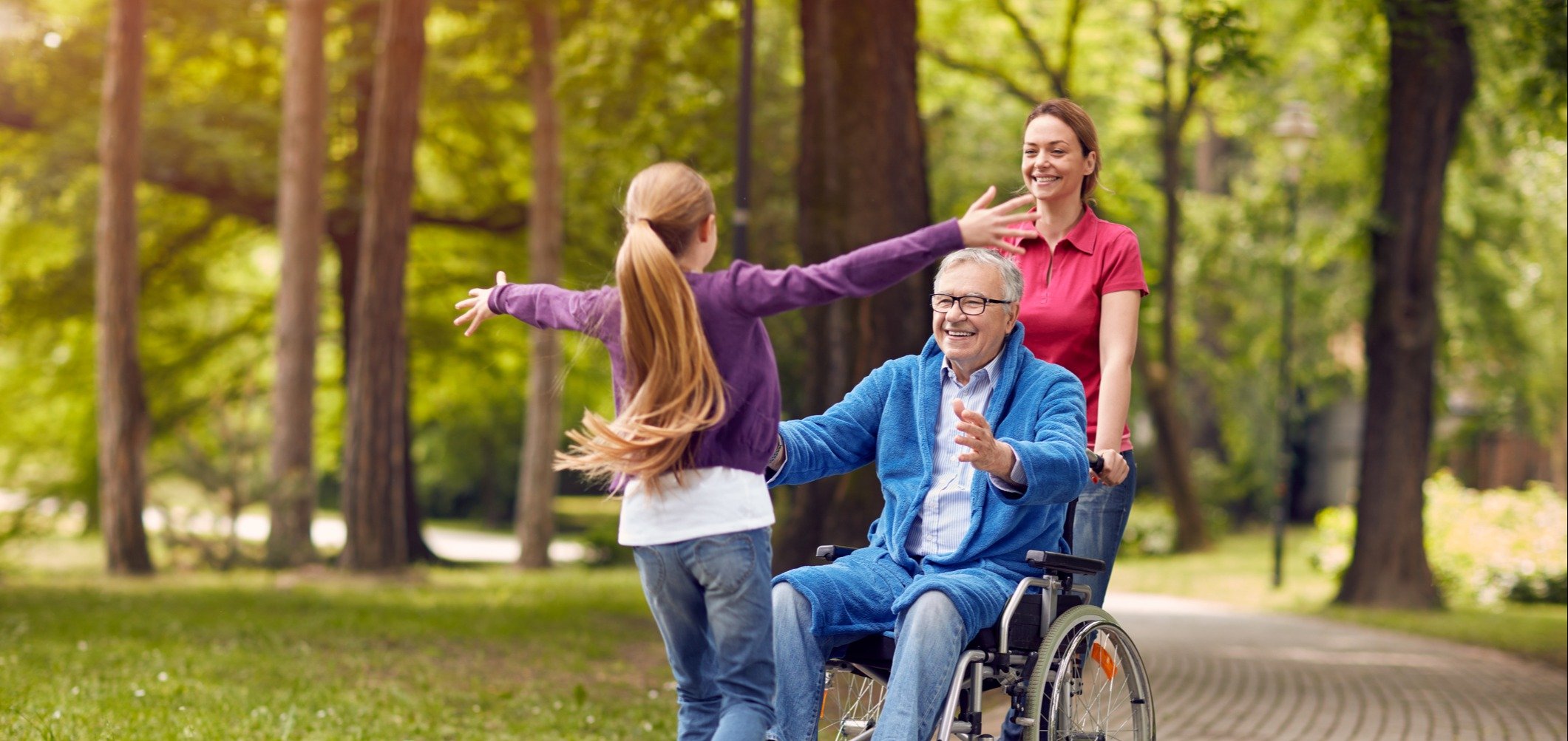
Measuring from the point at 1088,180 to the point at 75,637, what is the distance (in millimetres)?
7988

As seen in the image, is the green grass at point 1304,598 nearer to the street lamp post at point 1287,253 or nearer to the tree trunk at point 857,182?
the street lamp post at point 1287,253

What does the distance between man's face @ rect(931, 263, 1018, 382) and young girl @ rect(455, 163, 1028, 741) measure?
1.34ft

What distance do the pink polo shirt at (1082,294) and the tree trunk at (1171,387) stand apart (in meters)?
20.4

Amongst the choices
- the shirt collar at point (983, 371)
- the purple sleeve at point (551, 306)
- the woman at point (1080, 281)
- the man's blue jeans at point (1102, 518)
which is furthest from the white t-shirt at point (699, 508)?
the man's blue jeans at point (1102, 518)

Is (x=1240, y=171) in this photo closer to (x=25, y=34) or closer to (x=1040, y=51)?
(x=1040, y=51)

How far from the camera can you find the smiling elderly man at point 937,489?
393 centimetres

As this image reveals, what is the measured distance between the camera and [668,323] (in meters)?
3.57

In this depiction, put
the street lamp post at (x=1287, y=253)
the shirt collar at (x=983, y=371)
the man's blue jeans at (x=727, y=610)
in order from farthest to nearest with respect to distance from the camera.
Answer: the street lamp post at (x=1287, y=253), the shirt collar at (x=983, y=371), the man's blue jeans at (x=727, y=610)

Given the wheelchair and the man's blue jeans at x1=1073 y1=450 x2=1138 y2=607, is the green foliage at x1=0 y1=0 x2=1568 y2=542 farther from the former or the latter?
the wheelchair

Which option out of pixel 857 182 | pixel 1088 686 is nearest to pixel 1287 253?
pixel 857 182

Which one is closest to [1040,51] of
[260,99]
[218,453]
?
[260,99]

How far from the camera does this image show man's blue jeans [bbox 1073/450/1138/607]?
4738 millimetres

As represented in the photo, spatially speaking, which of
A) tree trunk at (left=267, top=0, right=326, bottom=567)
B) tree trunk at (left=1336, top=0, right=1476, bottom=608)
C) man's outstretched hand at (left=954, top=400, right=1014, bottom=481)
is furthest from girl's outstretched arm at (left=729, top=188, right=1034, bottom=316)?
tree trunk at (left=267, top=0, right=326, bottom=567)

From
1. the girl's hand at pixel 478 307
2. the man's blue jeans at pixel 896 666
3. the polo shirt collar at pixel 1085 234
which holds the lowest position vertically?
the man's blue jeans at pixel 896 666
